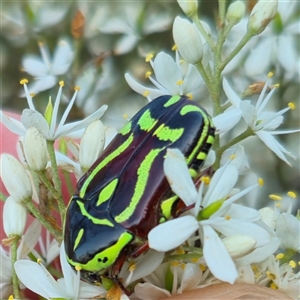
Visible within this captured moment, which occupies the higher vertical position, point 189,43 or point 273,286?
point 189,43

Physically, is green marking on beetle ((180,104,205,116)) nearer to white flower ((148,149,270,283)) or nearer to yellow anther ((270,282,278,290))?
white flower ((148,149,270,283))

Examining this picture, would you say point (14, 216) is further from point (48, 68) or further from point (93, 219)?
point (48, 68)

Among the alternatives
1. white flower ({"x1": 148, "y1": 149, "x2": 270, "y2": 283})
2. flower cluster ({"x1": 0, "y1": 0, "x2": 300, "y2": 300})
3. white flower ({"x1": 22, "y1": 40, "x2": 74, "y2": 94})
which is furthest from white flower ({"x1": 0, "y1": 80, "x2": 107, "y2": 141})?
white flower ({"x1": 22, "y1": 40, "x2": 74, "y2": 94})

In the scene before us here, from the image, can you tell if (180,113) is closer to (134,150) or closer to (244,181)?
(134,150)

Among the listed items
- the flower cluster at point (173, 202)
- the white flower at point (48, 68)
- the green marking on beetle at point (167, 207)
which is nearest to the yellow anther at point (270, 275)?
the flower cluster at point (173, 202)

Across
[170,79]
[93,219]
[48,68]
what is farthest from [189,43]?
[48,68]

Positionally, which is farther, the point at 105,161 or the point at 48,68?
the point at 48,68

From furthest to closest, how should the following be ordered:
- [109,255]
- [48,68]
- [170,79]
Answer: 1. [48,68]
2. [170,79]
3. [109,255]

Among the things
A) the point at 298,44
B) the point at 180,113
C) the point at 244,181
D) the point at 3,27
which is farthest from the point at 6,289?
the point at 3,27
